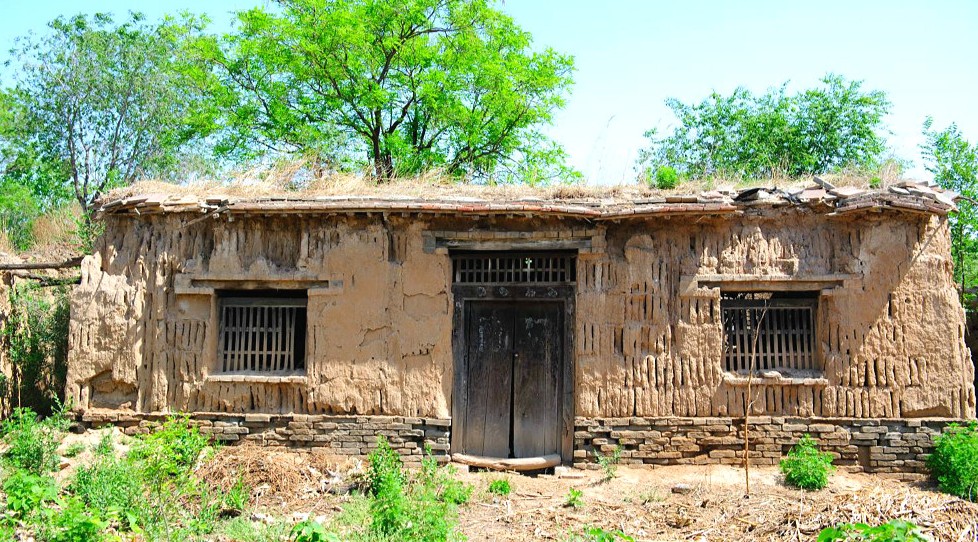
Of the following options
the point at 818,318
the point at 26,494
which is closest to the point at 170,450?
the point at 26,494

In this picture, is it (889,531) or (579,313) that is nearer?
(889,531)

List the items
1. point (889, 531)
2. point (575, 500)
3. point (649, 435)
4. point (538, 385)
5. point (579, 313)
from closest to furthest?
1. point (889, 531)
2. point (575, 500)
3. point (649, 435)
4. point (579, 313)
5. point (538, 385)

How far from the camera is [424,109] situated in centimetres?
1827

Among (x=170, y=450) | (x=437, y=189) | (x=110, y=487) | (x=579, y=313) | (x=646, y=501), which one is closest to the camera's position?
(x=110, y=487)

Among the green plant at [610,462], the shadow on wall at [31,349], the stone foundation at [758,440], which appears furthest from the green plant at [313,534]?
the shadow on wall at [31,349]

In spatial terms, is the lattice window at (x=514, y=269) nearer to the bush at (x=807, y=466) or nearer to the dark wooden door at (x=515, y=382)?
the dark wooden door at (x=515, y=382)

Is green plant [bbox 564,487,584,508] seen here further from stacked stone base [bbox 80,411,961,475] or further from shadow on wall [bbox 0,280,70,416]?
shadow on wall [bbox 0,280,70,416]

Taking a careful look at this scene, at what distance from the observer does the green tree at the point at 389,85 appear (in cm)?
1767

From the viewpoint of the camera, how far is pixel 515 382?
28.3 ft

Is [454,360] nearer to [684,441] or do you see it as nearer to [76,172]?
[684,441]

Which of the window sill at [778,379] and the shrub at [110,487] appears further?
the window sill at [778,379]

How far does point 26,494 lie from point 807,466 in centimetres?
685

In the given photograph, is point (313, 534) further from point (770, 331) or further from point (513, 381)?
point (770, 331)

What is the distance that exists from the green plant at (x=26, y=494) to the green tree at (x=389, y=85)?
39.2 feet
